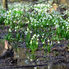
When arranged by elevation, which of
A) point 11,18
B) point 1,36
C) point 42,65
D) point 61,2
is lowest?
point 42,65

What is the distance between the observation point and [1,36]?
6.83 metres

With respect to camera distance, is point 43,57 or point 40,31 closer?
point 43,57

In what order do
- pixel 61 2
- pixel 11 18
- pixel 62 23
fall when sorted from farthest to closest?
1. pixel 61 2
2. pixel 11 18
3. pixel 62 23

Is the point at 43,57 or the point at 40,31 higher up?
the point at 40,31

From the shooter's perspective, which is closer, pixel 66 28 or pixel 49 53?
pixel 49 53

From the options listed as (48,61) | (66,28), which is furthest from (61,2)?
(48,61)

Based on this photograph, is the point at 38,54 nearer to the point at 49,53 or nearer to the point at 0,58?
the point at 49,53

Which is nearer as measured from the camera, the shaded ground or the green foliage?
the shaded ground

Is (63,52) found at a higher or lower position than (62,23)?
lower

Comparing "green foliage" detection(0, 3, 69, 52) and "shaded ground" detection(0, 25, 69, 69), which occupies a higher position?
"green foliage" detection(0, 3, 69, 52)

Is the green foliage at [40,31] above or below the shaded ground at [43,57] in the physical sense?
above

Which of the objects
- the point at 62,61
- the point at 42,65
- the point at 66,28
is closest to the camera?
the point at 42,65

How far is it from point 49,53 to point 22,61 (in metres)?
0.89

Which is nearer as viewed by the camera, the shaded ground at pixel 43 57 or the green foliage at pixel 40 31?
the shaded ground at pixel 43 57
